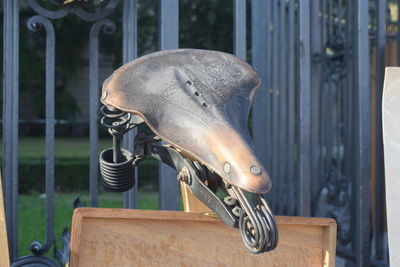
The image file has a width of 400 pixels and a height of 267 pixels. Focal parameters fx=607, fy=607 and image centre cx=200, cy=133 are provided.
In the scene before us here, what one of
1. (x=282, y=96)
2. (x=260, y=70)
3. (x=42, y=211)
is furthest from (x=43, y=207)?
(x=260, y=70)

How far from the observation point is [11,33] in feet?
6.51

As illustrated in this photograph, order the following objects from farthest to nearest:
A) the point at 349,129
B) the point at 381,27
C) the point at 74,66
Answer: the point at 74,66 → the point at 349,129 → the point at 381,27

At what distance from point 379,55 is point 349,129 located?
1.40 meters

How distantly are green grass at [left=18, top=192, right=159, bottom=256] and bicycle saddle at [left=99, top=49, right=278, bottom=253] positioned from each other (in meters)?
3.66

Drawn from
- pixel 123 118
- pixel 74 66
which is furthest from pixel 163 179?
pixel 74 66

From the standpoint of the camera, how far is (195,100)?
131cm

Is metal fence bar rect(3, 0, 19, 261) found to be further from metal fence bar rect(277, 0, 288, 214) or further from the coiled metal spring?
metal fence bar rect(277, 0, 288, 214)

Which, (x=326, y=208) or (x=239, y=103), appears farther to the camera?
(x=326, y=208)

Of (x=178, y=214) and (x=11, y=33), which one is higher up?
(x=11, y=33)

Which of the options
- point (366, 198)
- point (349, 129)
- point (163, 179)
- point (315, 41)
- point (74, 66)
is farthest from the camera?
point (74, 66)

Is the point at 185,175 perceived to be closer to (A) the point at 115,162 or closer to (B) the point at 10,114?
(A) the point at 115,162

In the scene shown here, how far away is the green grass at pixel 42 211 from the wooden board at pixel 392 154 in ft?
11.9

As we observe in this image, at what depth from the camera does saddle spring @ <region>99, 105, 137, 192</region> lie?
56.8 inches

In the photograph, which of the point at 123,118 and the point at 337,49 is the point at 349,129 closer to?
the point at 337,49
